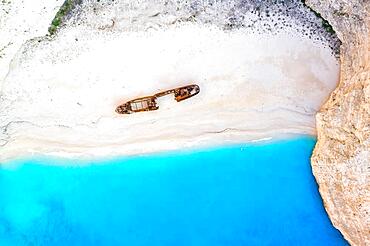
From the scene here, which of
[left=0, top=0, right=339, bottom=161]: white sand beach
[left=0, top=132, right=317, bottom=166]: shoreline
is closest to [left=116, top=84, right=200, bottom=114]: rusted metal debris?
[left=0, top=0, right=339, bottom=161]: white sand beach

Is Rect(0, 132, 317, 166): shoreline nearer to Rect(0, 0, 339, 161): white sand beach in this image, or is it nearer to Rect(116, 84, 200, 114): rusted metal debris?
Rect(0, 0, 339, 161): white sand beach

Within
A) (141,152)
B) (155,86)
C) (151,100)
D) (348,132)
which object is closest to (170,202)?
(141,152)

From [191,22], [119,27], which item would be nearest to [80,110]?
[119,27]

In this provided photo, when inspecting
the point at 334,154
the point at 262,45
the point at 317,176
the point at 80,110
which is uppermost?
the point at 262,45

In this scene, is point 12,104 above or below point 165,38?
below

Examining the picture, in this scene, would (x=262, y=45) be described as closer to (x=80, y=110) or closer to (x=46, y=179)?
(x=80, y=110)

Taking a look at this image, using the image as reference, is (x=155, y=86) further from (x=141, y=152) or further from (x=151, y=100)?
(x=141, y=152)
